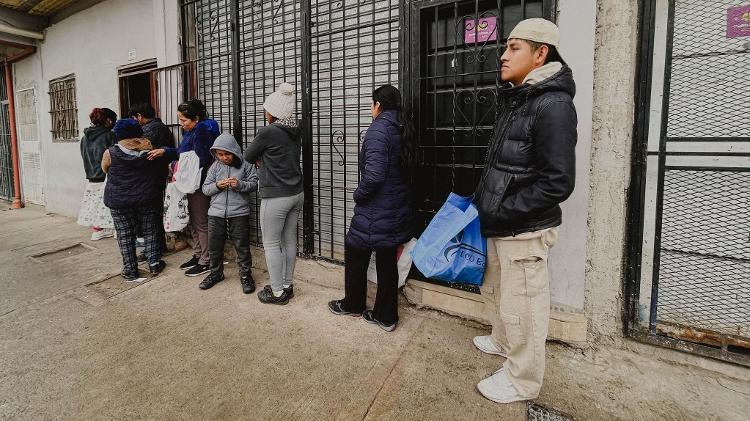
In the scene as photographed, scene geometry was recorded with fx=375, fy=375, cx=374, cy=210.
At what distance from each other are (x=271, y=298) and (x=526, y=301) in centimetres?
229

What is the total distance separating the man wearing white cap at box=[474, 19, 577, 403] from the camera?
1.87 meters

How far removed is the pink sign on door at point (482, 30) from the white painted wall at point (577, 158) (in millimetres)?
475

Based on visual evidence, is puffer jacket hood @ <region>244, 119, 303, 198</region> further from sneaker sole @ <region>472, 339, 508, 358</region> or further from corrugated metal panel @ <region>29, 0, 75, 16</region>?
corrugated metal panel @ <region>29, 0, 75, 16</region>

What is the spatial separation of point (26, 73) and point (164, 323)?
336 inches

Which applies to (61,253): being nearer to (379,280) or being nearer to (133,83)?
(133,83)

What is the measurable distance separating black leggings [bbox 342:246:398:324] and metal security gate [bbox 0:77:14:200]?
10805mm

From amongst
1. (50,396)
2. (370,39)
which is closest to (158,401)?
(50,396)

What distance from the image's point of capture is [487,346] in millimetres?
2686

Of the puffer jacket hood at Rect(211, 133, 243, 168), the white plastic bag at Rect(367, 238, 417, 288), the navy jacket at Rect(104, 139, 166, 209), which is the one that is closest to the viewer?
the white plastic bag at Rect(367, 238, 417, 288)

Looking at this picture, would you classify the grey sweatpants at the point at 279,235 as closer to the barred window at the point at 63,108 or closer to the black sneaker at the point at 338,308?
the black sneaker at the point at 338,308

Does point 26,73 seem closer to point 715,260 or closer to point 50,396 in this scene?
point 50,396

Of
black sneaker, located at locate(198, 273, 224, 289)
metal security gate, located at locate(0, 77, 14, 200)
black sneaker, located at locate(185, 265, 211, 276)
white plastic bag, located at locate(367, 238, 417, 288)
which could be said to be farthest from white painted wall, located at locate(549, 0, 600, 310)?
metal security gate, located at locate(0, 77, 14, 200)

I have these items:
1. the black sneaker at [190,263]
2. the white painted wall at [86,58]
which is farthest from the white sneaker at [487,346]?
the white painted wall at [86,58]

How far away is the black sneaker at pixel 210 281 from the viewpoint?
3826 mm
